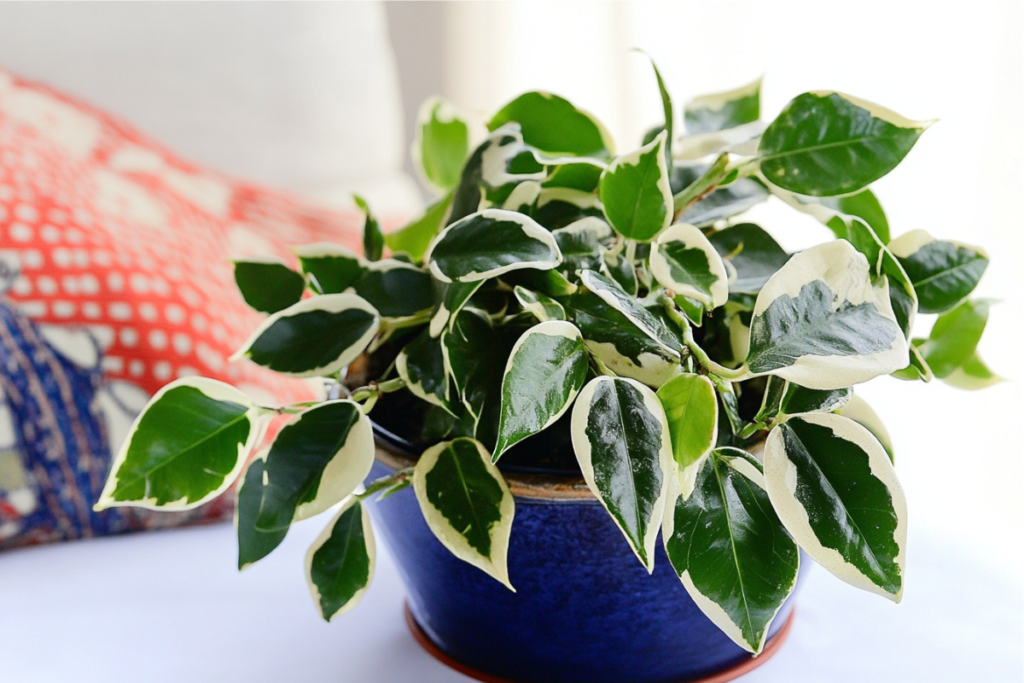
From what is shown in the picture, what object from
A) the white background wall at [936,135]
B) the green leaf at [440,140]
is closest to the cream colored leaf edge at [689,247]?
the green leaf at [440,140]

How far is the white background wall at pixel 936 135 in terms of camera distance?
32.7 inches

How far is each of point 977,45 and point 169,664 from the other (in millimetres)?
907

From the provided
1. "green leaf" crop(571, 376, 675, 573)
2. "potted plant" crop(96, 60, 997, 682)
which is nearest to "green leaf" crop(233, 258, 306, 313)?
"potted plant" crop(96, 60, 997, 682)

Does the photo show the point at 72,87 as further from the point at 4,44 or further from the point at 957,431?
the point at 957,431

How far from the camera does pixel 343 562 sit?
0.37 m

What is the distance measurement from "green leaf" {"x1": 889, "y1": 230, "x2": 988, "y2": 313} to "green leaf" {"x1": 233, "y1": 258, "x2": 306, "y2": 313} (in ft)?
0.97

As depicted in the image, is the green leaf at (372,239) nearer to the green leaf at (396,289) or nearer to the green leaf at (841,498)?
the green leaf at (396,289)

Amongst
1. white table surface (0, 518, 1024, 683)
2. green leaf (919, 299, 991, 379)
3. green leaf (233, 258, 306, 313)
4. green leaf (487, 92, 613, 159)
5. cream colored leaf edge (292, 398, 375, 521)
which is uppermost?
green leaf (487, 92, 613, 159)

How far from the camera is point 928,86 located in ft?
2.93

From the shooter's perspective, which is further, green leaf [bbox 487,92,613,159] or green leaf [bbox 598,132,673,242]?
green leaf [bbox 487,92,613,159]

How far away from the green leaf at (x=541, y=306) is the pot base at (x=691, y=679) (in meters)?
0.20

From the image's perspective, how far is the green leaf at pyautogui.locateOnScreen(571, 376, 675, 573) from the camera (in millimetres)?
271

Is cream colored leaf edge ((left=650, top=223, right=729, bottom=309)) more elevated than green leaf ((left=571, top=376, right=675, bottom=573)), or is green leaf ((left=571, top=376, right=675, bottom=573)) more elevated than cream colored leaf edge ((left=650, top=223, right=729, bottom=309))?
cream colored leaf edge ((left=650, top=223, right=729, bottom=309))

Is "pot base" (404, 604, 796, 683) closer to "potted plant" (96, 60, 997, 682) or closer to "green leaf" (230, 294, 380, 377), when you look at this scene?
"potted plant" (96, 60, 997, 682)
